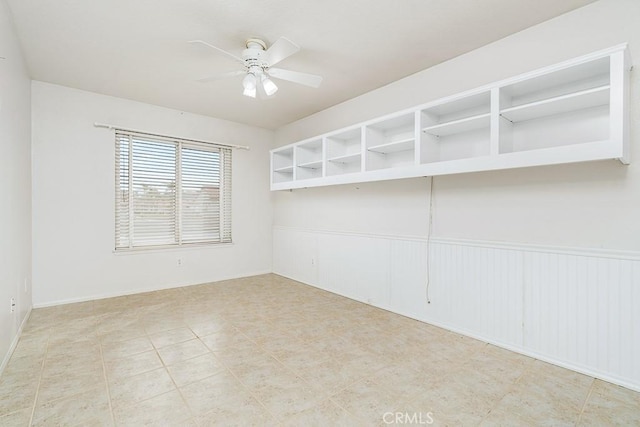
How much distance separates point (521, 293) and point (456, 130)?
150 centimetres

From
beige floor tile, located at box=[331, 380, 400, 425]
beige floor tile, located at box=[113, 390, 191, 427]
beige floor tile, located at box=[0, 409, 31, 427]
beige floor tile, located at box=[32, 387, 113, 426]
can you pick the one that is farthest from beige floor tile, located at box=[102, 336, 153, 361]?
beige floor tile, located at box=[331, 380, 400, 425]

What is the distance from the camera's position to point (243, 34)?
101 inches

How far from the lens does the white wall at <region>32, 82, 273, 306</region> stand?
3652mm

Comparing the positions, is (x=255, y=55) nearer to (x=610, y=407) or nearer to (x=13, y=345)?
(x=13, y=345)

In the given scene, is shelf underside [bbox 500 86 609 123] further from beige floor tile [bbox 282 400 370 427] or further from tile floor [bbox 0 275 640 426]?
beige floor tile [bbox 282 400 370 427]

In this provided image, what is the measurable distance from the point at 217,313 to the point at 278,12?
117 inches

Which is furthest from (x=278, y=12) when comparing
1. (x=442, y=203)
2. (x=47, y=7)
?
(x=442, y=203)

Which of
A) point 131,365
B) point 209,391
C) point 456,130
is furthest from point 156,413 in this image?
point 456,130

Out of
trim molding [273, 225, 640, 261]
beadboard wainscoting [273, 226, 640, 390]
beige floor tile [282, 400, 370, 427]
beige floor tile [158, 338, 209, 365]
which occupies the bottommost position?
beige floor tile [282, 400, 370, 427]

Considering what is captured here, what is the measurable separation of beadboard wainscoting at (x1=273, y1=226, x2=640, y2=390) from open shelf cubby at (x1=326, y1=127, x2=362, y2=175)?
924mm

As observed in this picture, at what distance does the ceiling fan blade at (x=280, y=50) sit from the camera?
2244 millimetres

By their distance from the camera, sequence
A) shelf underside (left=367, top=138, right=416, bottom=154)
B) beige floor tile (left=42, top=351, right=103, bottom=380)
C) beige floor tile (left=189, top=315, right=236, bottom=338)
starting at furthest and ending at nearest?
shelf underside (left=367, top=138, right=416, bottom=154), beige floor tile (left=189, top=315, right=236, bottom=338), beige floor tile (left=42, top=351, right=103, bottom=380)

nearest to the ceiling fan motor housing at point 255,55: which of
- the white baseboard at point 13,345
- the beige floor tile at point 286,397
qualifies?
the beige floor tile at point 286,397

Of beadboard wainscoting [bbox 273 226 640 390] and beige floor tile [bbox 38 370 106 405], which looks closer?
beige floor tile [bbox 38 370 106 405]
